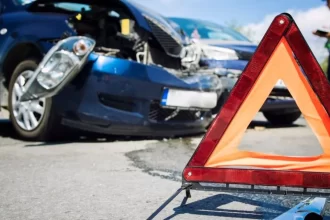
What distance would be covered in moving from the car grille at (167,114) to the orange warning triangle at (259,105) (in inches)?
90.6

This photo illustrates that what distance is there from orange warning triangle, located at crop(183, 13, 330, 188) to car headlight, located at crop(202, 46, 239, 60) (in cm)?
373

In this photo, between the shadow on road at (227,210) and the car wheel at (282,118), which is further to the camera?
the car wheel at (282,118)

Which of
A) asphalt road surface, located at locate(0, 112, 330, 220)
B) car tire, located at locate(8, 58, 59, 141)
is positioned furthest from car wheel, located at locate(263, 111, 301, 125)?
car tire, located at locate(8, 58, 59, 141)

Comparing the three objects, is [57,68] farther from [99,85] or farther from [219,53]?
[219,53]

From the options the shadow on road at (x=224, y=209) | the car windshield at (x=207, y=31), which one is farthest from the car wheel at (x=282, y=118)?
the shadow on road at (x=224, y=209)

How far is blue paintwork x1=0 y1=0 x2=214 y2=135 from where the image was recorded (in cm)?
404

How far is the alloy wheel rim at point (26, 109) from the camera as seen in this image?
4230mm

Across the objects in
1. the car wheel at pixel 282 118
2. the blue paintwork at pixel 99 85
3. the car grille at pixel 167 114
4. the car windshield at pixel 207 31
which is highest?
the car windshield at pixel 207 31

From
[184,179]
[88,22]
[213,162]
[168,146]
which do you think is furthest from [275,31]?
[88,22]

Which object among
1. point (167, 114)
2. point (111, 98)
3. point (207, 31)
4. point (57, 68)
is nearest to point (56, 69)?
point (57, 68)

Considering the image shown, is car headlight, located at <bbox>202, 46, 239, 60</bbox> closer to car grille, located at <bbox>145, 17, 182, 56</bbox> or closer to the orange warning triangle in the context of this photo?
car grille, located at <bbox>145, 17, 182, 56</bbox>

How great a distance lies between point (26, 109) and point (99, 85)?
80 cm

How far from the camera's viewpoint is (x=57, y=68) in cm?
387

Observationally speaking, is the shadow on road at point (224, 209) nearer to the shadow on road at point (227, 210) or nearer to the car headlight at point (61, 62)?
the shadow on road at point (227, 210)
